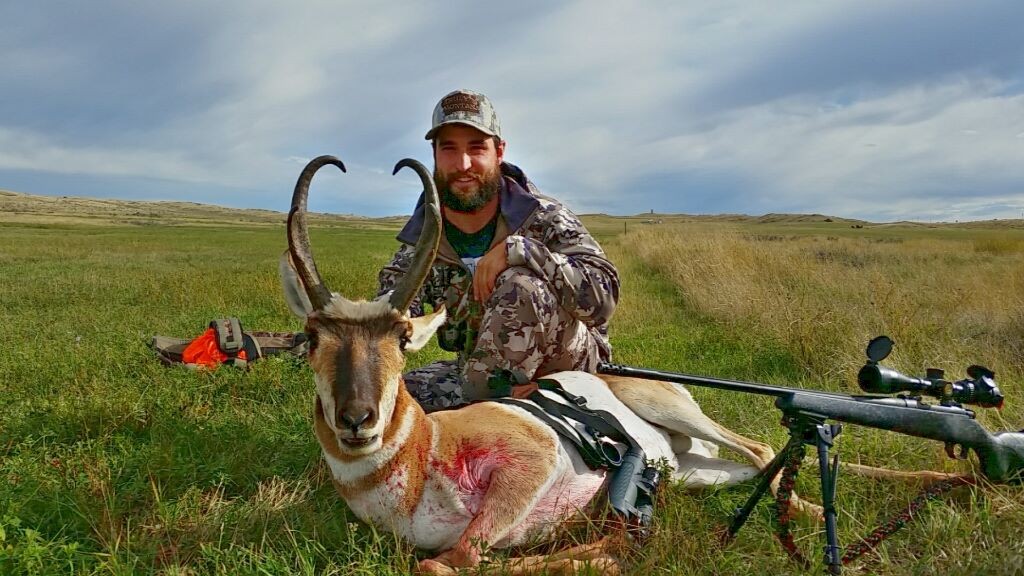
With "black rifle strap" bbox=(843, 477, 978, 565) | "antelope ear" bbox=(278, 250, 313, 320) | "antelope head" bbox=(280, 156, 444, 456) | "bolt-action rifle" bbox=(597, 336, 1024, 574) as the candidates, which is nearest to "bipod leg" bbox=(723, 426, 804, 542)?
"bolt-action rifle" bbox=(597, 336, 1024, 574)

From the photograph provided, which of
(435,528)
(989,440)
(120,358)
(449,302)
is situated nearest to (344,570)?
(435,528)

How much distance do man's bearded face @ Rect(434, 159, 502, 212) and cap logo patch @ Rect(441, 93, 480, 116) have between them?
19.7 inches

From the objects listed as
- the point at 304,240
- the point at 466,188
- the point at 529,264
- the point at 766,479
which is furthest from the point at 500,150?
the point at 766,479

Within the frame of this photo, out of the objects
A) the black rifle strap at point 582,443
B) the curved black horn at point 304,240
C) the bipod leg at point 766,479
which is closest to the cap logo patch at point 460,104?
the curved black horn at point 304,240

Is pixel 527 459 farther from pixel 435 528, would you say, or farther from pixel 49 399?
pixel 49 399

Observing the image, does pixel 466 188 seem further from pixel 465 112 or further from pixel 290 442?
pixel 290 442

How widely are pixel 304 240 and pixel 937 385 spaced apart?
3673mm

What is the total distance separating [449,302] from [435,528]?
2.63m

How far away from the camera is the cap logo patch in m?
5.12

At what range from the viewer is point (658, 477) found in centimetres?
375

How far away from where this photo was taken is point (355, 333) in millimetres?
3459

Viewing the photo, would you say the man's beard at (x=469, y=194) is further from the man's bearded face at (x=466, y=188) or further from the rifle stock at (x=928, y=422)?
the rifle stock at (x=928, y=422)

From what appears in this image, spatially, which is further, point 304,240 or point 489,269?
point 489,269

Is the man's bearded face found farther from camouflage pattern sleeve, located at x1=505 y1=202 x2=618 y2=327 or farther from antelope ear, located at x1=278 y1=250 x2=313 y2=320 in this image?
antelope ear, located at x1=278 y1=250 x2=313 y2=320
